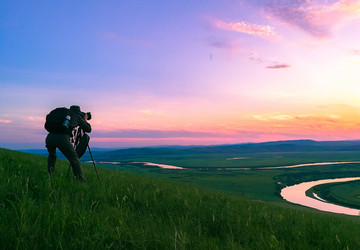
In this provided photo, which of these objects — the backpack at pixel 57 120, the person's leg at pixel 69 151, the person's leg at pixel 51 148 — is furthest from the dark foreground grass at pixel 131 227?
the person's leg at pixel 51 148

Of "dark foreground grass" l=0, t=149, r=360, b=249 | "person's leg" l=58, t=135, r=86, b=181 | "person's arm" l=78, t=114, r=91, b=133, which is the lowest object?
"dark foreground grass" l=0, t=149, r=360, b=249

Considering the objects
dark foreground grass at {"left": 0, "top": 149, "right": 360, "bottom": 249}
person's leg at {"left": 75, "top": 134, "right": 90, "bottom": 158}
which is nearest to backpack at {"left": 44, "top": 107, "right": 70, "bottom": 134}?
person's leg at {"left": 75, "top": 134, "right": 90, "bottom": 158}

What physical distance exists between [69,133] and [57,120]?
58 centimetres

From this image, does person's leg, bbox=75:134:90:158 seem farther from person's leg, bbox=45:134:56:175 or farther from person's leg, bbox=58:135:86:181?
person's leg, bbox=45:134:56:175

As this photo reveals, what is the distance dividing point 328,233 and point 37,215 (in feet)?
15.1

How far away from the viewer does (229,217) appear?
468cm

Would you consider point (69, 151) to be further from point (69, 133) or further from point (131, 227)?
point (131, 227)

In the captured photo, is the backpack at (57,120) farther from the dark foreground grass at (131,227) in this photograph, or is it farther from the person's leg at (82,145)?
the dark foreground grass at (131,227)

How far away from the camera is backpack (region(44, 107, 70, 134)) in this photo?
25.3ft

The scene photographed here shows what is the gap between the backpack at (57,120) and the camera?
25.3 ft

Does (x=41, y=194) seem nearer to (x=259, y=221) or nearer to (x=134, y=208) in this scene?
(x=134, y=208)

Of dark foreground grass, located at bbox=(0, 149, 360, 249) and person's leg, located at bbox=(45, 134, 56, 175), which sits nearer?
dark foreground grass, located at bbox=(0, 149, 360, 249)

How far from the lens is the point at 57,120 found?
25.3 feet

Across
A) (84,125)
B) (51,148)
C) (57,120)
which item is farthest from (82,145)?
(57,120)
